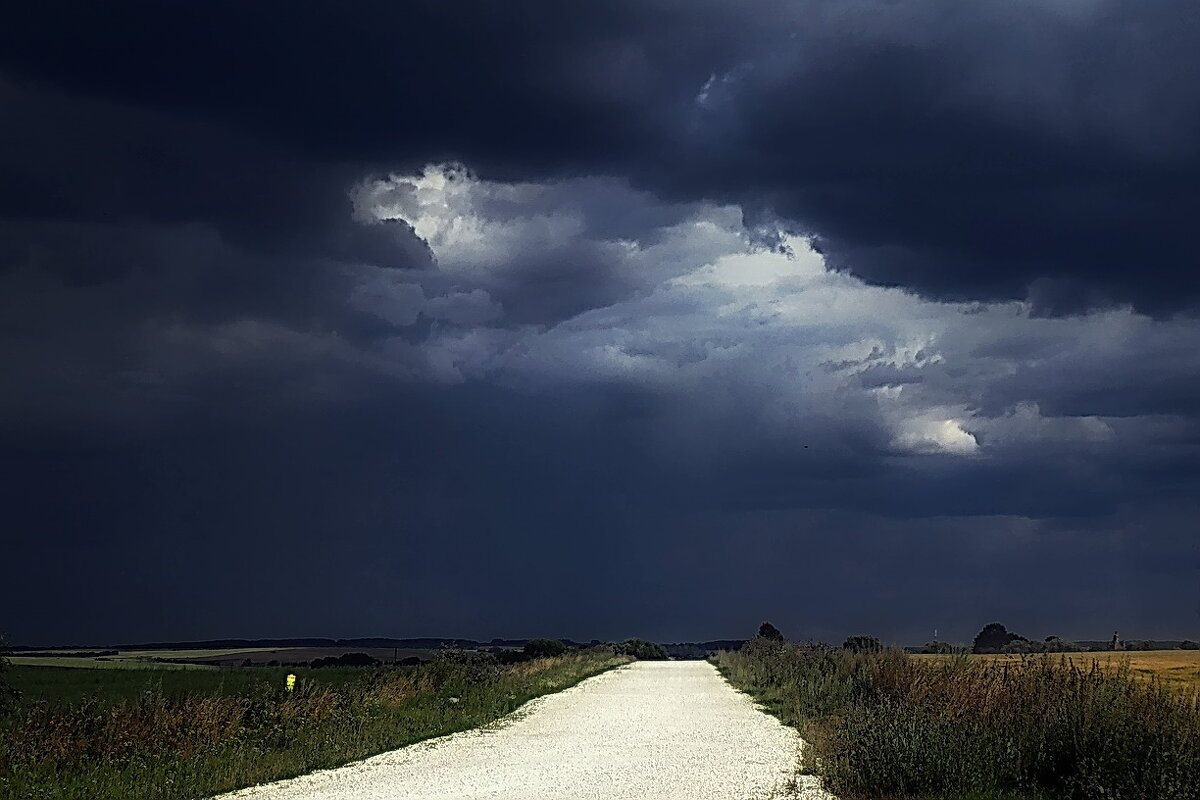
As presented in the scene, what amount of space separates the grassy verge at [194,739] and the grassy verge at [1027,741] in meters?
9.23

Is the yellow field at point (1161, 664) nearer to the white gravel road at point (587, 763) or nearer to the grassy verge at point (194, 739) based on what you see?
the white gravel road at point (587, 763)

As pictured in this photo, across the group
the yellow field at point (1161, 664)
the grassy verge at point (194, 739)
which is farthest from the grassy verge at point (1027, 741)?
the grassy verge at point (194, 739)

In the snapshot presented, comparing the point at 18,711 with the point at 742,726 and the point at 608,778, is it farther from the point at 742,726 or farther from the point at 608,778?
the point at 742,726

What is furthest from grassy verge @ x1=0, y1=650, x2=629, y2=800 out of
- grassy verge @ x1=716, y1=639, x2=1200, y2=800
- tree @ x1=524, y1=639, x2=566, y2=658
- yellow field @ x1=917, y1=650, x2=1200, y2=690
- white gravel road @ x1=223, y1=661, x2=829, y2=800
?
tree @ x1=524, y1=639, x2=566, y2=658

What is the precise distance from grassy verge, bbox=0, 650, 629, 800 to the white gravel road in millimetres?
895

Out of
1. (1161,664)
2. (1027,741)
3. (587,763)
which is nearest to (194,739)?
(587,763)

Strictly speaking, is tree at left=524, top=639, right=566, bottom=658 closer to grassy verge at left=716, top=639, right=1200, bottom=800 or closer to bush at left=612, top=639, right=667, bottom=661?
bush at left=612, top=639, right=667, bottom=661

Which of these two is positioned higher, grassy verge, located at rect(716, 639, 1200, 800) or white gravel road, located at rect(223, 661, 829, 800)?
grassy verge, located at rect(716, 639, 1200, 800)

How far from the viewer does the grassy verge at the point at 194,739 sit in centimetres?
1678

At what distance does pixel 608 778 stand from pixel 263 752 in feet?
23.8

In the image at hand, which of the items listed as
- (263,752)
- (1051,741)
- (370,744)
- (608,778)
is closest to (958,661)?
(1051,741)

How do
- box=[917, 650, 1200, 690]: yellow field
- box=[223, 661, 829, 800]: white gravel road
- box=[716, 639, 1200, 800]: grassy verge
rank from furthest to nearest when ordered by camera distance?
1. box=[917, 650, 1200, 690]: yellow field
2. box=[223, 661, 829, 800]: white gravel road
3. box=[716, 639, 1200, 800]: grassy verge

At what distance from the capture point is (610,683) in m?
49.2

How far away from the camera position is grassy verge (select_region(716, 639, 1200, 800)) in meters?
14.0
